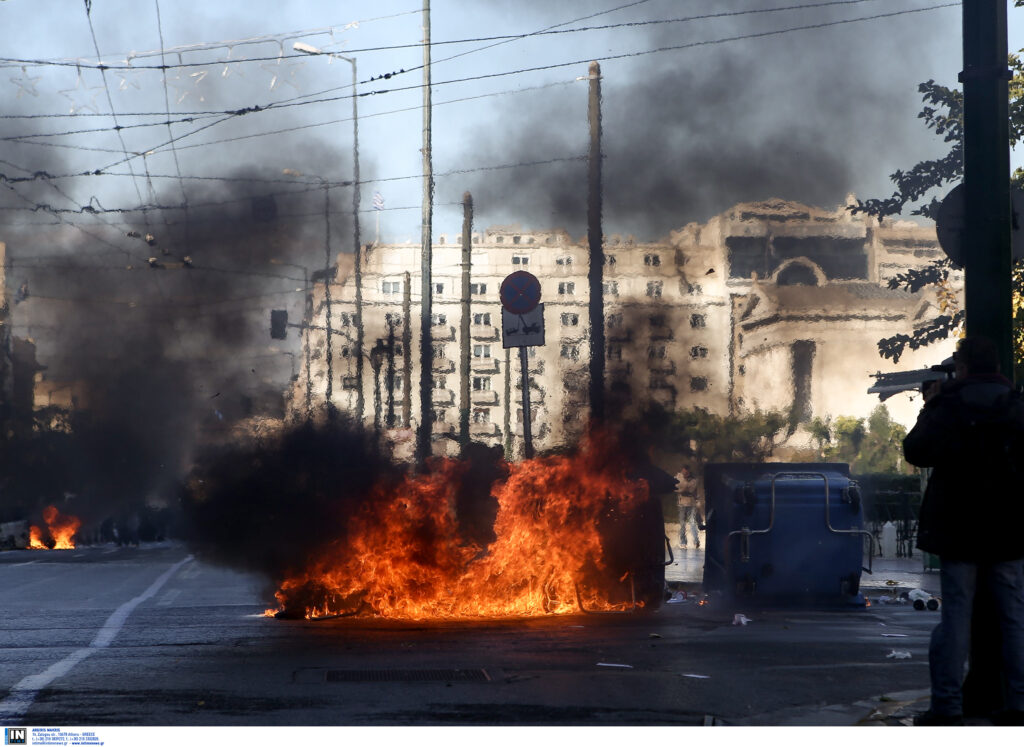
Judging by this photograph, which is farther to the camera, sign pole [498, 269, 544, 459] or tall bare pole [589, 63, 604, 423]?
tall bare pole [589, 63, 604, 423]

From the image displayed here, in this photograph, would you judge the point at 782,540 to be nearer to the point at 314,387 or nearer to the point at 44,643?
the point at 44,643

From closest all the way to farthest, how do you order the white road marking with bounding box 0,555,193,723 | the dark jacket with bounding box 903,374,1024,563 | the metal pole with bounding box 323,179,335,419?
the dark jacket with bounding box 903,374,1024,563
the white road marking with bounding box 0,555,193,723
the metal pole with bounding box 323,179,335,419

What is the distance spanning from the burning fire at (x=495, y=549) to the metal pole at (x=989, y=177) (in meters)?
6.77

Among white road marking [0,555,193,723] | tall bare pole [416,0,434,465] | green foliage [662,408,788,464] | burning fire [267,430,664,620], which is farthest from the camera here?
tall bare pole [416,0,434,465]

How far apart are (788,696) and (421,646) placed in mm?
3388

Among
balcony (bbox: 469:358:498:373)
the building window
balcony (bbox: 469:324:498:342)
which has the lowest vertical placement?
the building window

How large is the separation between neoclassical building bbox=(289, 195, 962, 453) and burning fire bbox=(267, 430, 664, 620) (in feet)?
2.59

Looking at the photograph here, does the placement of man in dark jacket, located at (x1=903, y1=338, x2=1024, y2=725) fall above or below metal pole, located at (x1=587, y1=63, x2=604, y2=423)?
below

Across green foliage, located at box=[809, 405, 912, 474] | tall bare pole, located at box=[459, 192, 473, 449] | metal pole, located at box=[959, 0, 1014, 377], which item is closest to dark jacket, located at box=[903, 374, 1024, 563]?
metal pole, located at box=[959, 0, 1014, 377]

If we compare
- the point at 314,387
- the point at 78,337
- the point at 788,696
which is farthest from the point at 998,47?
the point at 314,387

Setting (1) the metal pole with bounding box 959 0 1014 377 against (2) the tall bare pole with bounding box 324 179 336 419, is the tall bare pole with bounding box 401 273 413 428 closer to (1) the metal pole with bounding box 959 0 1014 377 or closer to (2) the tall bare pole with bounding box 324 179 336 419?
(2) the tall bare pole with bounding box 324 179 336 419

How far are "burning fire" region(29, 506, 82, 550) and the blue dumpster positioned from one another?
3386cm

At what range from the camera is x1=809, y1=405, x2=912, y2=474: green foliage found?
53.7 m

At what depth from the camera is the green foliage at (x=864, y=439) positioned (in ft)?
176
